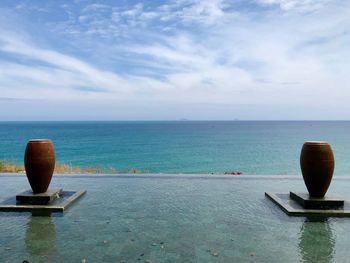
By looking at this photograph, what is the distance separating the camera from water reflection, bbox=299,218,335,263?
4.45 m

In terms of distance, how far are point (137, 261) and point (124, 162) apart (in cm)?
3711

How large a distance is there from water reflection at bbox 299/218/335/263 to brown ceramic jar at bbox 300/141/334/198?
2.63ft

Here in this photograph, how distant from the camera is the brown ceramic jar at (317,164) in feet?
21.4

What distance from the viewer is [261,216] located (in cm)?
626

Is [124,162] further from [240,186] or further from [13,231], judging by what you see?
[13,231]

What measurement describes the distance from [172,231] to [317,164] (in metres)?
3.00

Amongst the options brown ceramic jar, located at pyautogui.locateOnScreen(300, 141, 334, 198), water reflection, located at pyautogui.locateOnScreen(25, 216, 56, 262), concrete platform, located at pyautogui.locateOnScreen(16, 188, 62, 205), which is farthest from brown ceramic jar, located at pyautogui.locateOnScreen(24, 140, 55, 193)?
brown ceramic jar, located at pyautogui.locateOnScreen(300, 141, 334, 198)

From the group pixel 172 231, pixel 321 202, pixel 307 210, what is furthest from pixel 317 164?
pixel 172 231

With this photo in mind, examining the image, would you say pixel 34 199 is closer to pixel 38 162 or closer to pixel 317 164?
pixel 38 162

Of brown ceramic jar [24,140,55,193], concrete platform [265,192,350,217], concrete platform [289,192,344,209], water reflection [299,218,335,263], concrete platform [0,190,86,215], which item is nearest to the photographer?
water reflection [299,218,335,263]

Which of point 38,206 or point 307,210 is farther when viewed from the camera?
point 38,206

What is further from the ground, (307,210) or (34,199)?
(34,199)

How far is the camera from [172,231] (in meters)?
5.37

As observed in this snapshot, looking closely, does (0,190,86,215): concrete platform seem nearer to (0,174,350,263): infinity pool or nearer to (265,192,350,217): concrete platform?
(0,174,350,263): infinity pool
